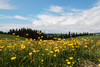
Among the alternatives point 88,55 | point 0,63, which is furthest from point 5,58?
point 88,55

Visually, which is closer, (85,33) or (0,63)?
(0,63)

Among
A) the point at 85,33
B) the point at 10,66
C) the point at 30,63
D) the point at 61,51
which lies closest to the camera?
the point at 10,66

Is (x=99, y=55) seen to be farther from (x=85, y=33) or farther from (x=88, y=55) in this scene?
(x=85, y=33)

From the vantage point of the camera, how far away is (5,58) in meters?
4.04

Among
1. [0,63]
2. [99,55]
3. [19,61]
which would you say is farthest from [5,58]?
[99,55]

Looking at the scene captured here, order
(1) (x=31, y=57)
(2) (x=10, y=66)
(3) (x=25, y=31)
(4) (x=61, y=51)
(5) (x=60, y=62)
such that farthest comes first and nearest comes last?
(3) (x=25, y=31)
(4) (x=61, y=51)
(5) (x=60, y=62)
(1) (x=31, y=57)
(2) (x=10, y=66)

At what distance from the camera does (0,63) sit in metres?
3.82

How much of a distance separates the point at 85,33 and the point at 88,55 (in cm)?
2450

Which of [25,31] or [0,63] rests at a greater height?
[25,31]

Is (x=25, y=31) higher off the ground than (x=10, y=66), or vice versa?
(x=25, y=31)

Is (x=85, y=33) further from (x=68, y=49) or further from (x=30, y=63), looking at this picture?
(x=30, y=63)

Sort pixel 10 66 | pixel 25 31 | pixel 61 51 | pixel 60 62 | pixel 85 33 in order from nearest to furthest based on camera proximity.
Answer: pixel 10 66 → pixel 60 62 → pixel 61 51 → pixel 25 31 → pixel 85 33

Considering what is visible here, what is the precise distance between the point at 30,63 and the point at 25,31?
71.3 ft

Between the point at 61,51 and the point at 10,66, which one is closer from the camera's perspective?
the point at 10,66
